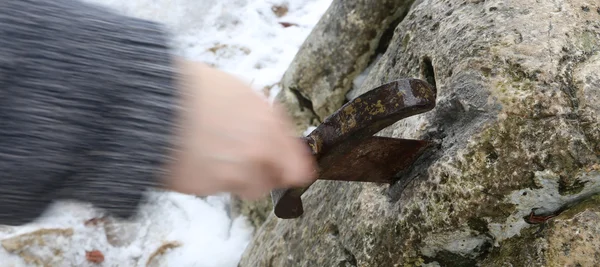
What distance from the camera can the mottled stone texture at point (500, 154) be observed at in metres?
1.10

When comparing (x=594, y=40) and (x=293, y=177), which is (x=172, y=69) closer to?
(x=293, y=177)

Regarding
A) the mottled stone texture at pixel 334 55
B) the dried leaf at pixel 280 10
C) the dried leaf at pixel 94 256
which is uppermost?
the dried leaf at pixel 280 10

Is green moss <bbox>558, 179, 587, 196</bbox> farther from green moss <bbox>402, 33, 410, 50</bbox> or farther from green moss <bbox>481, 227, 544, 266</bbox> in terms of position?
green moss <bbox>402, 33, 410, 50</bbox>

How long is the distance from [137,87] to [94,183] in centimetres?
14

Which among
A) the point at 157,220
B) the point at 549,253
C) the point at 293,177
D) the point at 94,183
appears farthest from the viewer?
the point at 157,220

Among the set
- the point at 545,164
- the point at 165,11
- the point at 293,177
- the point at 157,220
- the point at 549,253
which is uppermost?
the point at 165,11

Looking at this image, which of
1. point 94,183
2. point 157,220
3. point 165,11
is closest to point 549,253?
point 94,183

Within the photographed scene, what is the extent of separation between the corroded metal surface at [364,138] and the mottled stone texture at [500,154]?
0.40 ft

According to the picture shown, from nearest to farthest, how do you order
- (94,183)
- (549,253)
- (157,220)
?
1. (94,183)
2. (549,253)
3. (157,220)

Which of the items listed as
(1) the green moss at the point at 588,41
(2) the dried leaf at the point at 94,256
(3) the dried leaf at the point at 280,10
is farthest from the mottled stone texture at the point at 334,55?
(3) the dried leaf at the point at 280,10

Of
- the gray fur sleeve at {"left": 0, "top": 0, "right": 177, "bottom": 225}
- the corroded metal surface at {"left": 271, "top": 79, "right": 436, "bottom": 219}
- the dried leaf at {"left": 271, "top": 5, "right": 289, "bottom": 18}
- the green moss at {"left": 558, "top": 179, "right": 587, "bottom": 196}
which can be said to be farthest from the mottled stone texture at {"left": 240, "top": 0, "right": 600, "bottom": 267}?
the dried leaf at {"left": 271, "top": 5, "right": 289, "bottom": 18}

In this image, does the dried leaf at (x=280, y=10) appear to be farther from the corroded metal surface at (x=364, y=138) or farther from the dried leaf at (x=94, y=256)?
the corroded metal surface at (x=364, y=138)

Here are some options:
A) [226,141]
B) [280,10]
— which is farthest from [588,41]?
[280,10]

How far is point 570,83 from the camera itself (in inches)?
44.9
